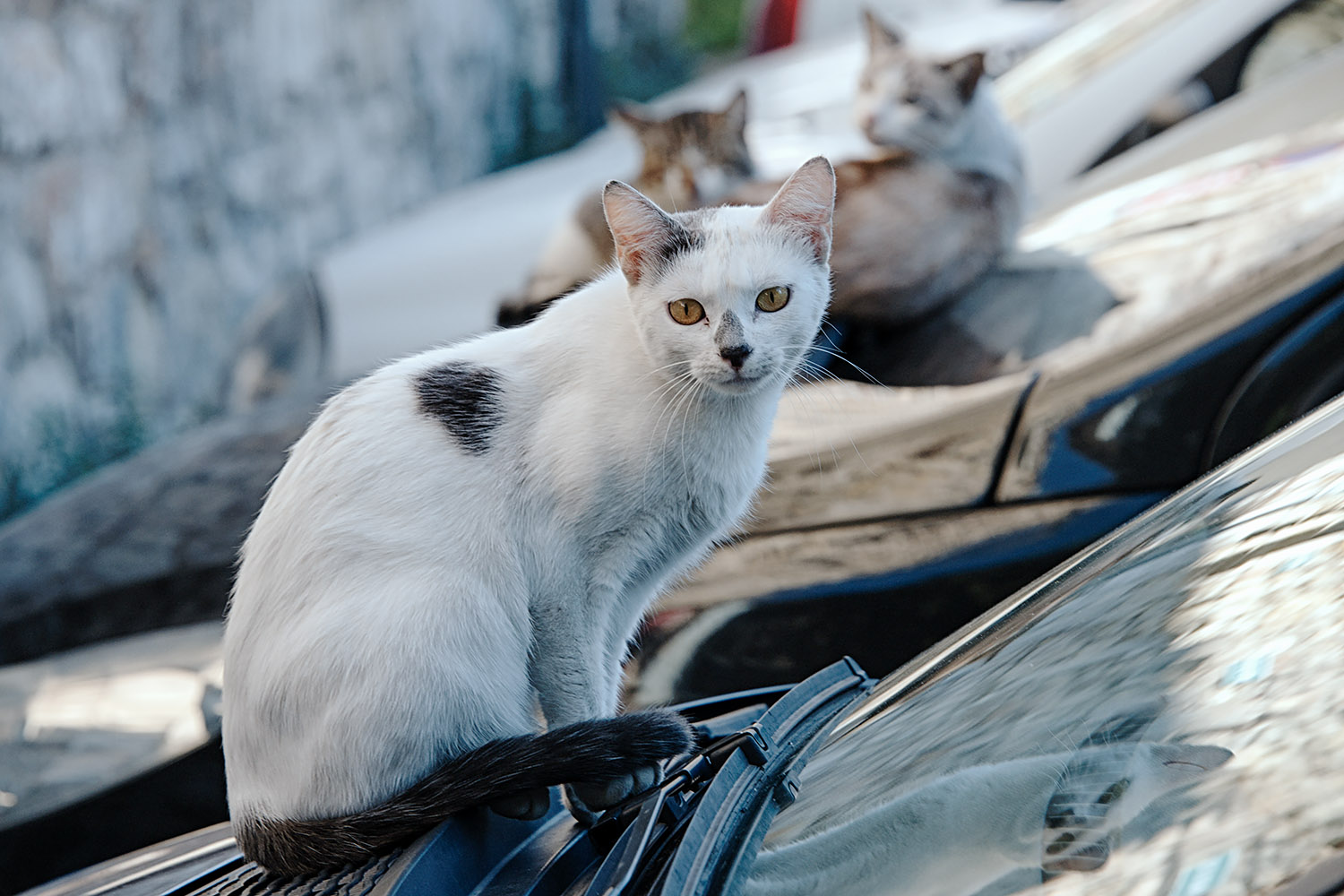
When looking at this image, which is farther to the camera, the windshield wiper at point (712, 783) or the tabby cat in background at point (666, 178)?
the tabby cat in background at point (666, 178)

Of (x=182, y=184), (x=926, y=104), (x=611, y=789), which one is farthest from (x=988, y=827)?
(x=182, y=184)

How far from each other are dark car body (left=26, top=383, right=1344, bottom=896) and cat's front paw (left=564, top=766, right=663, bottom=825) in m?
0.02

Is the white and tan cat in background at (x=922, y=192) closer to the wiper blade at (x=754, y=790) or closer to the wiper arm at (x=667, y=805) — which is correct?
the wiper blade at (x=754, y=790)

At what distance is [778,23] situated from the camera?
569cm

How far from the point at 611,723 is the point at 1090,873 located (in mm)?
348

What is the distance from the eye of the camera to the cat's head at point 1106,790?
536 mm

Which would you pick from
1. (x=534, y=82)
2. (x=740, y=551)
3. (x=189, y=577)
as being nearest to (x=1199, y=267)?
(x=740, y=551)

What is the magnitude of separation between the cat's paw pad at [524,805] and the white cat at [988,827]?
0.19 meters

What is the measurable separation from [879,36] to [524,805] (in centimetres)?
208

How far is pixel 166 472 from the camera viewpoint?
2.07 metres

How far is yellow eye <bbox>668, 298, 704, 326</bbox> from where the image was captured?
874mm

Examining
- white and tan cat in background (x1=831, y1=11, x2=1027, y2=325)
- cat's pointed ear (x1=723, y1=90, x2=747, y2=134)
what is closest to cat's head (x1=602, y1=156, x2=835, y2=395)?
white and tan cat in background (x1=831, y1=11, x2=1027, y2=325)

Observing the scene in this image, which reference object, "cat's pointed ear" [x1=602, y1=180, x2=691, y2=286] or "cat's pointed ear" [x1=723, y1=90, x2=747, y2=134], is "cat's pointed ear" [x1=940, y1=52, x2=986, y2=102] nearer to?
"cat's pointed ear" [x1=723, y1=90, x2=747, y2=134]

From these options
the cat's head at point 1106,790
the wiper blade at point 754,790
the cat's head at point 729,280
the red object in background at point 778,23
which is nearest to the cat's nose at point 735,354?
the cat's head at point 729,280
